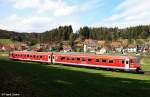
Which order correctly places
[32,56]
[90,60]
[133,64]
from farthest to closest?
[32,56]
[90,60]
[133,64]

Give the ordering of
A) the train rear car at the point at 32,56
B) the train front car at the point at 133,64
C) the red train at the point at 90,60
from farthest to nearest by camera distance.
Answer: the train rear car at the point at 32,56, the red train at the point at 90,60, the train front car at the point at 133,64

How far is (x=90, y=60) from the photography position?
170 feet

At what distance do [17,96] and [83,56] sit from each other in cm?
3757

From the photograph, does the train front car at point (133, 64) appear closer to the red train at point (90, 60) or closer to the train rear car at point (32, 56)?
the red train at point (90, 60)

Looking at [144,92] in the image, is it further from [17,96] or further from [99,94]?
[17,96]

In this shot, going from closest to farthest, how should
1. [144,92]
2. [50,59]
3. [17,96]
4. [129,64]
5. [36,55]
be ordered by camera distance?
[17,96] < [144,92] < [129,64] < [50,59] < [36,55]

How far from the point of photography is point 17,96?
1641 centimetres

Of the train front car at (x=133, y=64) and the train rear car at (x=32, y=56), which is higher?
the train rear car at (x=32, y=56)

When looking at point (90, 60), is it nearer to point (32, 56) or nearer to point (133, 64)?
point (133, 64)

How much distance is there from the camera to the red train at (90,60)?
4469 cm

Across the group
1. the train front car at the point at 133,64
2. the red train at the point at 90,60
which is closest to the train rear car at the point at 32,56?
the red train at the point at 90,60

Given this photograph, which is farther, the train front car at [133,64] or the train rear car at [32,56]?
the train rear car at [32,56]

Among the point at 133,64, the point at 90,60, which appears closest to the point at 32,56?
the point at 90,60

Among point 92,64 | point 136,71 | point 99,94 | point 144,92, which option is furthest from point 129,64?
point 99,94
